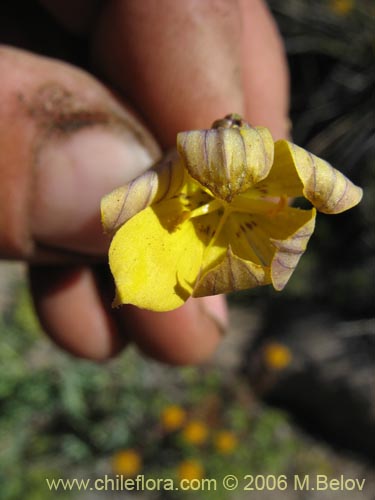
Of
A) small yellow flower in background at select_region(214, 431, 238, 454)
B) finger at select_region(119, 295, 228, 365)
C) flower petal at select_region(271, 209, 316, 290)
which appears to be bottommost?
small yellow flower in background at select_region(214, 431, 238, 454)

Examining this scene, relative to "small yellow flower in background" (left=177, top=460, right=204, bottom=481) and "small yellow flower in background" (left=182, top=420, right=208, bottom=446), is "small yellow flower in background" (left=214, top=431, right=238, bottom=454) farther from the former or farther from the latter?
"small yellow flower in background" (left=177, top=460, right=204, bottom=481)

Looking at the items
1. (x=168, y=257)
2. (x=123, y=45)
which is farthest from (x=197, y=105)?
(x=168, y=257)

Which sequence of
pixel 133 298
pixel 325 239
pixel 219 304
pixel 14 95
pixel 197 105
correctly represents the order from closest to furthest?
1. pixel 133 298
2. pixel 14 95
3. pixel 197 105
4. pixel 219 304
5. pixel 325 239

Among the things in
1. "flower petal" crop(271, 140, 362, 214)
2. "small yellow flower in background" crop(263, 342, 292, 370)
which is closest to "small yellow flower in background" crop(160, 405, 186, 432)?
"small yellow flower in background" crop(263, 342, 292, 370)

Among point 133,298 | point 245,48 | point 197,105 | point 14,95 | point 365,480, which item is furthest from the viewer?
point 365,480

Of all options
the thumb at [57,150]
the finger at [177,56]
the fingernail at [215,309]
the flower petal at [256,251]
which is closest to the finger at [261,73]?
the finger at [177,56]

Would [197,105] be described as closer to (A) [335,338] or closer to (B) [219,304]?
(B) [219,304]
